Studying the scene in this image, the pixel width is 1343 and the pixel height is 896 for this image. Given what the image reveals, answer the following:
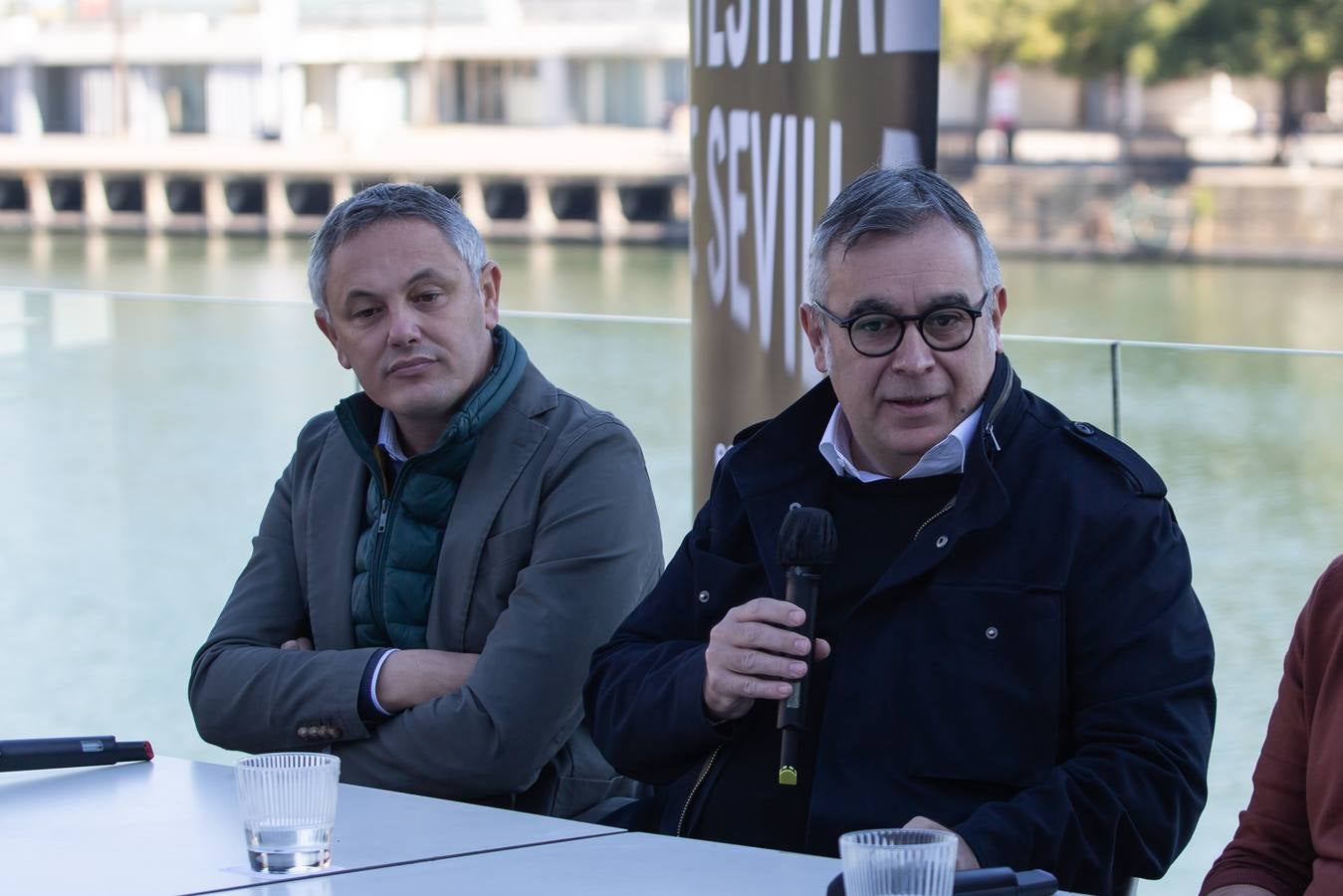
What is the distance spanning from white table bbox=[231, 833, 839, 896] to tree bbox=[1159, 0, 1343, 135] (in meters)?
32.0

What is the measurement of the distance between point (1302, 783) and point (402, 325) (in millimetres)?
1369

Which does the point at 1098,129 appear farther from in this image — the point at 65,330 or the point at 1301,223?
the point at 65,330

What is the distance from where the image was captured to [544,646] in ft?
8.32

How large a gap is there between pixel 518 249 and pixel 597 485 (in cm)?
3292

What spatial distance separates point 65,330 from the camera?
5.11 meters

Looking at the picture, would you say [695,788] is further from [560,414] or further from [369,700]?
[560,414]

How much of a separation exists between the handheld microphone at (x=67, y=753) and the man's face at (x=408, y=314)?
729 millimetres

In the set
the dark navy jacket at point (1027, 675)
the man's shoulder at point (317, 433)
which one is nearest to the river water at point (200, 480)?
the man's shoulder at point (317, 433)

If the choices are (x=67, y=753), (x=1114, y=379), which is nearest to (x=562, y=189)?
(x=1114, y=379)

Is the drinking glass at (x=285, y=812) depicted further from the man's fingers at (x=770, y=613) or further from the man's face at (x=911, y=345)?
the man's face at (x=911, y=345)

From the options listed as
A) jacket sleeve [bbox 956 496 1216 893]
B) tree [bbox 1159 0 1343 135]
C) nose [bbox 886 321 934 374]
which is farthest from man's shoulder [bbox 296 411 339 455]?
tree [bbox 1159 0 1343 135]

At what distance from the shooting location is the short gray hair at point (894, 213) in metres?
2.16

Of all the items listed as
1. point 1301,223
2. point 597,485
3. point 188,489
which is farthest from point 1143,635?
point 1301,223

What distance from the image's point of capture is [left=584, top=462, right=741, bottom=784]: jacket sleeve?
2.17 m
